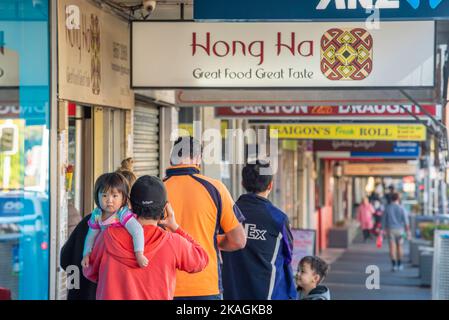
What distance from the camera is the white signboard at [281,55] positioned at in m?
8.09

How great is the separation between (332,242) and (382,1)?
24.4 metres

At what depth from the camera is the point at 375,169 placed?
4116 cm

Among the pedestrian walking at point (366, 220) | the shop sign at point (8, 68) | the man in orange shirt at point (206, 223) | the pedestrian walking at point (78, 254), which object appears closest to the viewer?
the pedestrian walking at point (78, 254)

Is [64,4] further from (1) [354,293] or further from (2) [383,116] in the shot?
(1) [354,293]

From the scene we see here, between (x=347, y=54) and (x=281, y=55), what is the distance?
1.85 feet

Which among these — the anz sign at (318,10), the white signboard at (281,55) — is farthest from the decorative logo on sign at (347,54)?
the anz sign at (318,10)

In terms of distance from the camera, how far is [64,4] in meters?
7.53

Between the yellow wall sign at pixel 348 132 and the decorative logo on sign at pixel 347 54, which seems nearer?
the decorative logo on sign at pixel 347 54

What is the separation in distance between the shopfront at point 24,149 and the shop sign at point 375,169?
1359 inches

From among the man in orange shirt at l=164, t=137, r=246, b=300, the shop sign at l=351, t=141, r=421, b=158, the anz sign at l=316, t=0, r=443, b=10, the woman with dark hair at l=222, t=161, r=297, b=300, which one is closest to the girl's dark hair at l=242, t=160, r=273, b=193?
the woman with dark hair at l=222, t=161, r=297, b=300

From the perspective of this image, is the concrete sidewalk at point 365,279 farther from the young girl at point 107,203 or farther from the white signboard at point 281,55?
the young girl at point 107,203

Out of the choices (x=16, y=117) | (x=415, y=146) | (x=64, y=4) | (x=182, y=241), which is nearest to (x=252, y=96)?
(x=64, y=4)

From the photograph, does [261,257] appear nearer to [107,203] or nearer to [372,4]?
[107,203]

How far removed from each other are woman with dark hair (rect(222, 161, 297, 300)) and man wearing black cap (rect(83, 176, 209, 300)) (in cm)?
207
